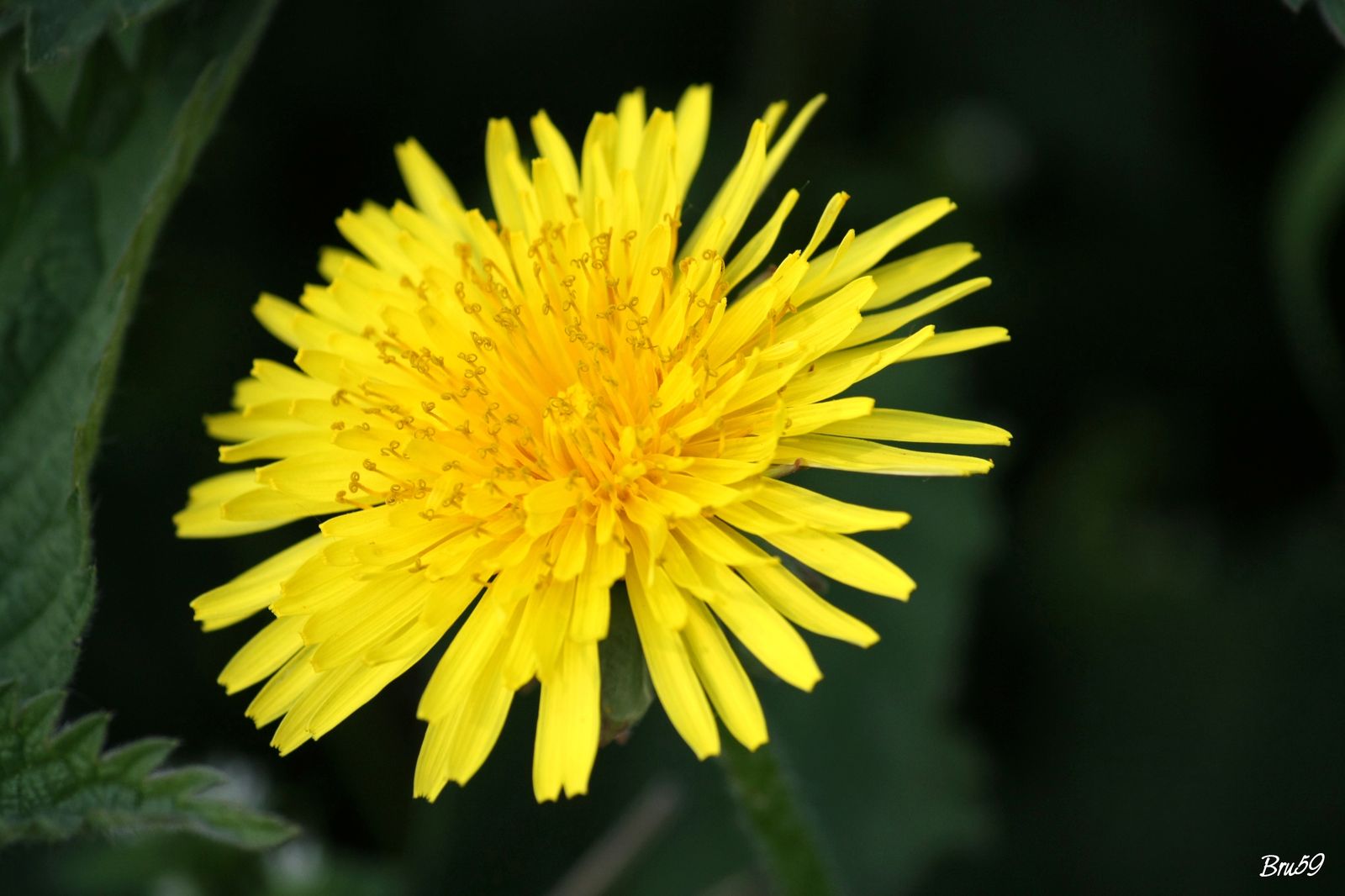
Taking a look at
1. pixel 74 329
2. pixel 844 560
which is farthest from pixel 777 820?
pixel 74 329

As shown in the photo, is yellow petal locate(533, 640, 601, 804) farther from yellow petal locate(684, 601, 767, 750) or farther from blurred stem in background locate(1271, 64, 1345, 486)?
blurred stem in background locate(1271, 64, 1345, 486)

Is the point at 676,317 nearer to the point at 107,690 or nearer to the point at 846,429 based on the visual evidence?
the point at 846,429

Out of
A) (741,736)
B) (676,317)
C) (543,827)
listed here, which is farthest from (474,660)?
(543,827)

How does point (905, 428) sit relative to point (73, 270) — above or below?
below

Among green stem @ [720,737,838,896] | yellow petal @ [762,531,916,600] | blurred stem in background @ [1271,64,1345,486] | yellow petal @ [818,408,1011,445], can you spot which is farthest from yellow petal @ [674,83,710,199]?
blurred stem in background @ [1271,64,1345,486]
